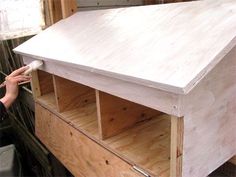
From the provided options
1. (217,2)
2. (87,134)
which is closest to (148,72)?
(217,2)

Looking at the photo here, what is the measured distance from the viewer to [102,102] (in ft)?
2.96

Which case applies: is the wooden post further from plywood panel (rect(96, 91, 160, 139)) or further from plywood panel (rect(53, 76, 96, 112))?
plywood panel (rect(53, 76, 96, 112))

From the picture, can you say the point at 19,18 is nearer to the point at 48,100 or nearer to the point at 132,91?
the point at 48,100

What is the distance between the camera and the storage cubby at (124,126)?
0.83 meters

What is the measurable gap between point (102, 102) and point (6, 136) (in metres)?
2.03

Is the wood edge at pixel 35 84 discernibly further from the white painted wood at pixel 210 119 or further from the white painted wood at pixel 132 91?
the white painted wood at pixel 210 119

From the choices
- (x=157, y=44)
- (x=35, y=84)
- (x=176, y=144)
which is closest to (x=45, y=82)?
(x=35, y=84)

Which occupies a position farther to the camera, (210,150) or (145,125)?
(145,125)

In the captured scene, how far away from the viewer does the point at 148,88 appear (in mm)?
625

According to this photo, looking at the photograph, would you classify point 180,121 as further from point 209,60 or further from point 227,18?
point 227,18

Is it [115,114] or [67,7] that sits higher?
[67,7]

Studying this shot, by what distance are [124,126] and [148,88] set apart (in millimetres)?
412

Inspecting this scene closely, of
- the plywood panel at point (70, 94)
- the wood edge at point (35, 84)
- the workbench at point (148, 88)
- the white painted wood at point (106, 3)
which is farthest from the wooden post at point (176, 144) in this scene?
the white painted wood at point (106, 3)

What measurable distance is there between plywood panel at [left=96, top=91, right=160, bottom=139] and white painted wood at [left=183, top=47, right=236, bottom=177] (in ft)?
1.12
